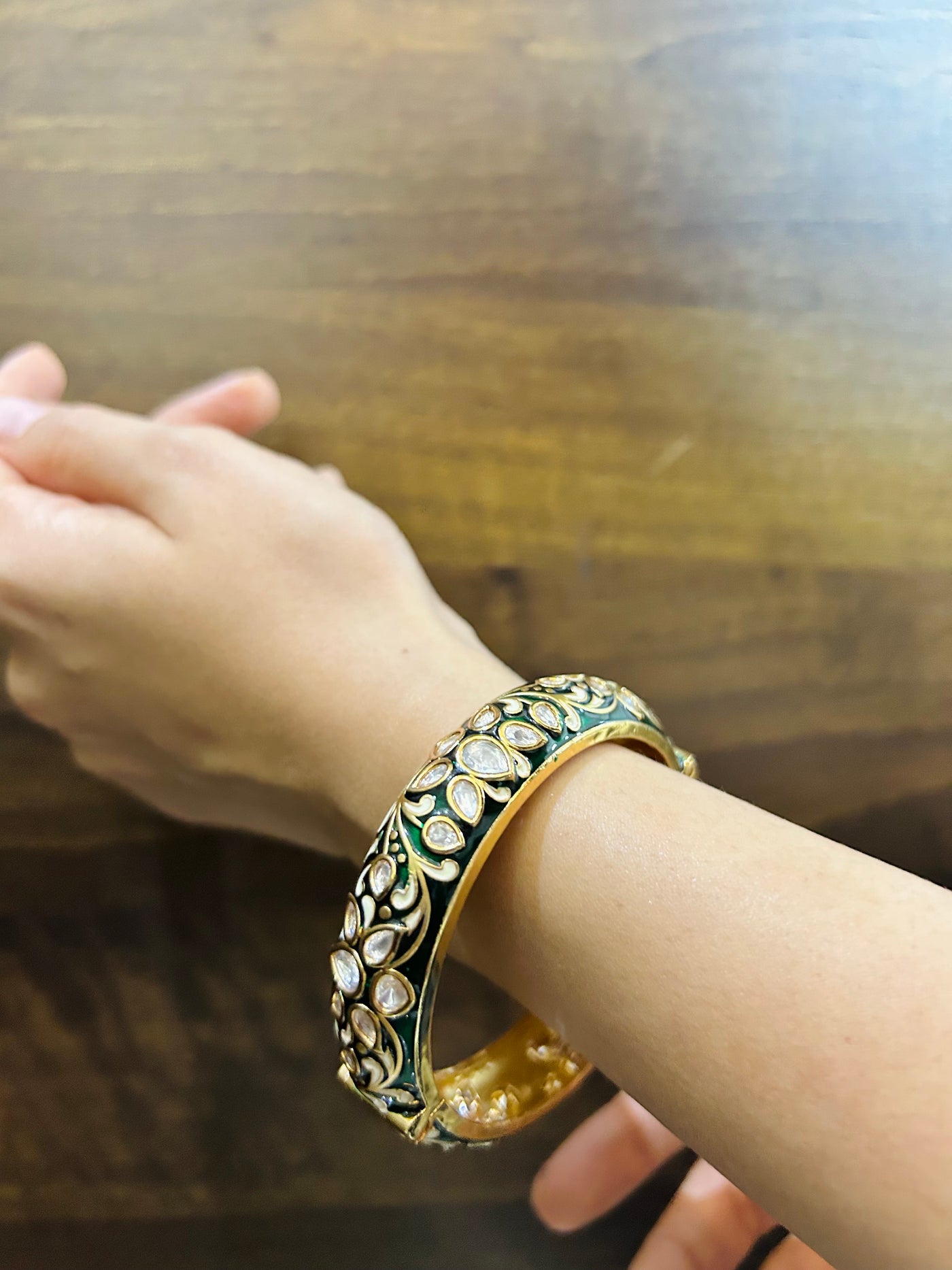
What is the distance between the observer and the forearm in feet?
0.95

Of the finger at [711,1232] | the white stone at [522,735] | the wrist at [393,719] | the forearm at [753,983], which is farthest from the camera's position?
the finger at [711,1232]

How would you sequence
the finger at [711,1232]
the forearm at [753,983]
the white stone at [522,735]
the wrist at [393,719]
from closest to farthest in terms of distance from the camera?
the forearm at [753,983] < the white stone at [522,735] < the wrist at [393,719] < the finger at [711,1232]

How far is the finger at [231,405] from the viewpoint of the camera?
0.63 m

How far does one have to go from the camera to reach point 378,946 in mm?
372

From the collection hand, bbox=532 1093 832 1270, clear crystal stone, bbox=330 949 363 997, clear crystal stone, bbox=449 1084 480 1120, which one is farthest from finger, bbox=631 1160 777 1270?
clear crystal stone, bbox=330 949 363 997

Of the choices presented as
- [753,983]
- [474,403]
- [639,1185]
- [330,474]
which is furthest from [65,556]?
[639,1185]

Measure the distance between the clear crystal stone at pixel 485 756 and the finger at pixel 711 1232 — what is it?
40 cm

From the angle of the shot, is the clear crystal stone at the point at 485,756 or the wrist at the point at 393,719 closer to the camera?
the clear crystal stone at the point at 485,756

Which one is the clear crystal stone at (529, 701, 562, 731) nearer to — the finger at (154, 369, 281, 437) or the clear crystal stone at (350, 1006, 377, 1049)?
the clear crystal stone at (350, 1006, 377, 1049)

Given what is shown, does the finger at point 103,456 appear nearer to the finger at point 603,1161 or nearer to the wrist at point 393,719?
the wrist at point 393,719

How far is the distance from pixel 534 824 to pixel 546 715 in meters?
0.05

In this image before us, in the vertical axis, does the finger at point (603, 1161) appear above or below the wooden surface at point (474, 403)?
below

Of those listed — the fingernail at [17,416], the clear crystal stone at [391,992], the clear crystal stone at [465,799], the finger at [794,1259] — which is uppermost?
the fingernail at [17,416]

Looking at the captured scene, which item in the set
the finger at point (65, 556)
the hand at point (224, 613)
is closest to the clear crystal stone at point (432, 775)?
the hand at point (224, 613)
